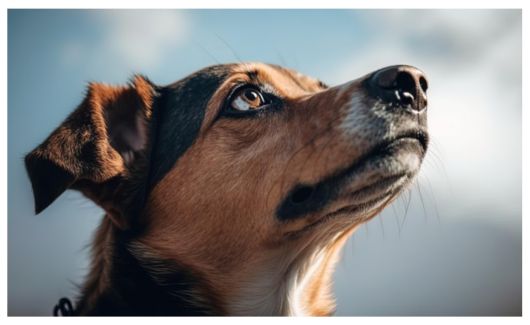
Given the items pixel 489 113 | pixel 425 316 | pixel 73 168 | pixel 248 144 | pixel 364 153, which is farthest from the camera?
pixel 489 113

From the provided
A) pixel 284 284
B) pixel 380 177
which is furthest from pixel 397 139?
pixel 284 284

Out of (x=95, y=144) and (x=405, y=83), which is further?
(x=95, y=144)

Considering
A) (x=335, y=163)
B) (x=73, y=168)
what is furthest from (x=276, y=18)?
(x=73, y=168)

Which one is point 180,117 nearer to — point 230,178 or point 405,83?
point 230,178
